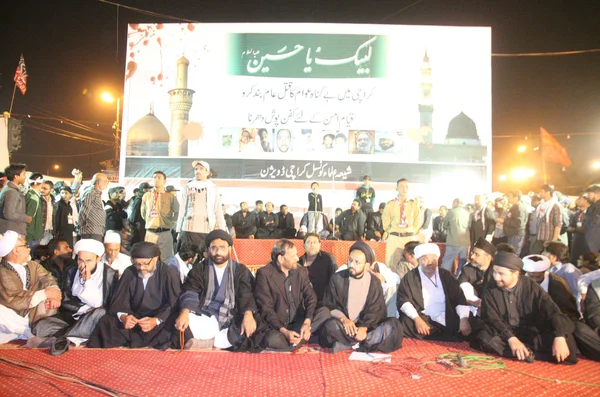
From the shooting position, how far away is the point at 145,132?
9680 mm

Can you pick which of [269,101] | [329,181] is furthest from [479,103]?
[269,101]

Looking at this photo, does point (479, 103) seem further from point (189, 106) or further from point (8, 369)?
point (8, 369)

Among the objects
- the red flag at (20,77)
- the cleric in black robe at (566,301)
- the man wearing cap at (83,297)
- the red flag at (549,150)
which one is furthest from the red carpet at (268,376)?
the red flag at (20,77)

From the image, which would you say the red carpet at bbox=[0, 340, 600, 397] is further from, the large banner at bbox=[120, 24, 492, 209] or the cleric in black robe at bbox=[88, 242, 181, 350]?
the large banner at bbox=[120, 24, 492, 209]

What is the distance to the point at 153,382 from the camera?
294cm

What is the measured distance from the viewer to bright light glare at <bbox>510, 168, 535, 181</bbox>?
30125mm

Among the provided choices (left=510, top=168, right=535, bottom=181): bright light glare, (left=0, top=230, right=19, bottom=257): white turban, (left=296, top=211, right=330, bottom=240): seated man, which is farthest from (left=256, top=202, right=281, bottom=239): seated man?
(left=510, top=168, right=535, bottom=181): bright light glare

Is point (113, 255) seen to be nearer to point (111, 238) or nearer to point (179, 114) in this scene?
point (111, 238)

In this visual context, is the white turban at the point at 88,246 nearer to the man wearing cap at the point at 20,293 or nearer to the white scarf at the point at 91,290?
the white scarf at the point at 91,290

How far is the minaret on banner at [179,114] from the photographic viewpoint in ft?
31.9

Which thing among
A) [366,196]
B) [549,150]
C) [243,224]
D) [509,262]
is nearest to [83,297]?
[509,262]

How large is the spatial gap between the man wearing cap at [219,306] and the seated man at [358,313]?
63 cm

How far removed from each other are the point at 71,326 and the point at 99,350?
42 centimetres

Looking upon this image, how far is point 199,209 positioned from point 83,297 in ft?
6.45
